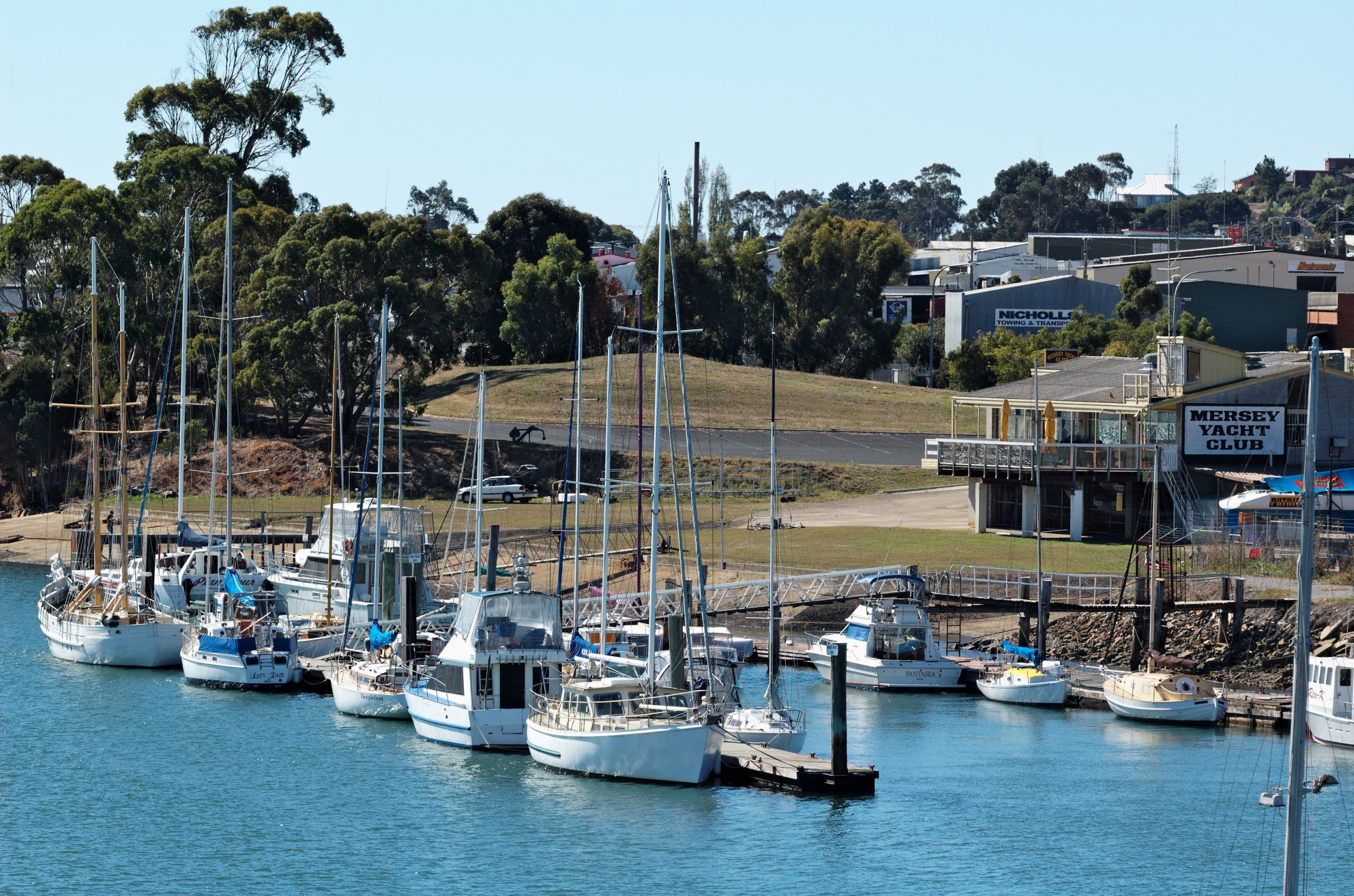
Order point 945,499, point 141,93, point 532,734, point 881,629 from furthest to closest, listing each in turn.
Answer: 1. point 141,93
2. point 945,499
3. point 881,629
4. point 532,734

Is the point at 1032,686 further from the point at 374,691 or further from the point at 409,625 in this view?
the point at 374,691

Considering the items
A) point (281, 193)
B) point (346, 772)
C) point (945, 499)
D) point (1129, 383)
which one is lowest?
point (346, 772)

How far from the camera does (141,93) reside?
363ft

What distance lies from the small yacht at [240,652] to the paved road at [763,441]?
106ft

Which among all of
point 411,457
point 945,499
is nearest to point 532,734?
point 945,499

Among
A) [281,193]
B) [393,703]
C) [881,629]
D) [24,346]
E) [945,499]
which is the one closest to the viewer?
[393,703]

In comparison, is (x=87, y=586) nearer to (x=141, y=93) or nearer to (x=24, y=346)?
(x=24, y=346)

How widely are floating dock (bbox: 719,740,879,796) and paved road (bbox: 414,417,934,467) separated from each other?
4492cm

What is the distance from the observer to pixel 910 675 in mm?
55312

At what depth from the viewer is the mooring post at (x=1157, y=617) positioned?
5378 cm

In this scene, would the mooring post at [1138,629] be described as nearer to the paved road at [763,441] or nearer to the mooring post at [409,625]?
the mooring post at [409,625]

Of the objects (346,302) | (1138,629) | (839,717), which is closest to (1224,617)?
(1138,629)

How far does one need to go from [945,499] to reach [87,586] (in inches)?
1602

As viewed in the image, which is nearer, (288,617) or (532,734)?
(532,734)
